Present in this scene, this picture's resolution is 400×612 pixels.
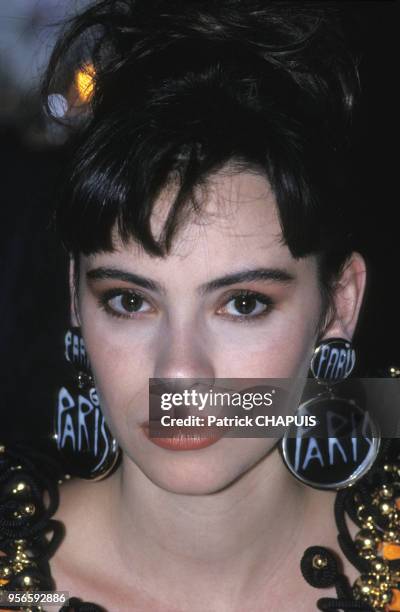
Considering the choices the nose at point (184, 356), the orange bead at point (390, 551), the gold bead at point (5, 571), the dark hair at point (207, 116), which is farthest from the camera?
the orange bead at point (390, 551)

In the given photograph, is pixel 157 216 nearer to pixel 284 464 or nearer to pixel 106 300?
pixel 106 300

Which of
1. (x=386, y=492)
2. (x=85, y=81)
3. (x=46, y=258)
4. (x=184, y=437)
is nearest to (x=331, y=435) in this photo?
(x=386, y=492)

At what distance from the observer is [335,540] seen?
2.23m

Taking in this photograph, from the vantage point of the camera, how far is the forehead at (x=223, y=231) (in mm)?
1777

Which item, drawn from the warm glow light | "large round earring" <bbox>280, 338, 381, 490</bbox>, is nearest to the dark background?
the warm glow light

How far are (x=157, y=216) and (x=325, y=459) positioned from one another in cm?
83

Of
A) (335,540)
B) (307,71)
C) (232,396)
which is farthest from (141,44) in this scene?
(335,540)

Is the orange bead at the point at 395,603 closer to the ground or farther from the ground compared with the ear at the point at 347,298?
closer to the ground

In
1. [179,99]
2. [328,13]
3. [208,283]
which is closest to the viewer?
[208,283]

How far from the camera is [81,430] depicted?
2.23 metres

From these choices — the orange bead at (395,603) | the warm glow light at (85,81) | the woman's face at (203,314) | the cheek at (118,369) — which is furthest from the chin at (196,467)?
the warm glow light at (85,81)

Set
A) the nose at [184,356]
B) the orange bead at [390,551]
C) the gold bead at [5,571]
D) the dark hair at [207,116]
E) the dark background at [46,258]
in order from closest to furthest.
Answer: the nose at [184,356] < the dark hair at [207,116] < the gold bead at [5,571] < the orange bead at [390,551] < the dark background at [46,258]

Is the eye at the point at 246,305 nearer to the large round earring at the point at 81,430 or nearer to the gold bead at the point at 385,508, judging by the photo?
the large round earring at the point at 81,430

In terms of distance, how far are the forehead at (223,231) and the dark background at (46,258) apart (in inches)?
44.7
